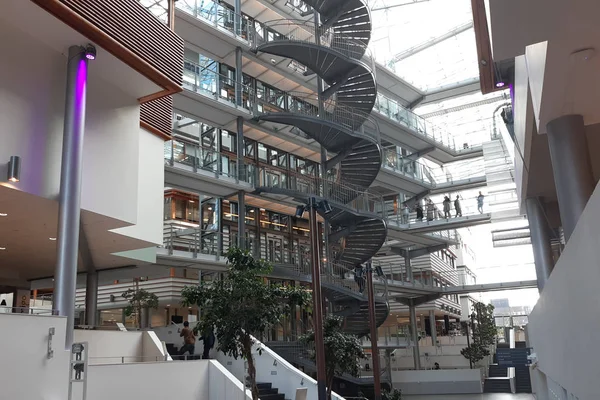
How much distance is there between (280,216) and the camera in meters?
31.6

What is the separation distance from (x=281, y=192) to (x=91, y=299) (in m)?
8.73

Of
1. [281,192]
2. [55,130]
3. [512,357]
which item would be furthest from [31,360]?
[512,357]

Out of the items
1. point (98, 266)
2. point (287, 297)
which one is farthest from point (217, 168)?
point (287, 297)

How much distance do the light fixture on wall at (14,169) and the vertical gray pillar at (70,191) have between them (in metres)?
0.73

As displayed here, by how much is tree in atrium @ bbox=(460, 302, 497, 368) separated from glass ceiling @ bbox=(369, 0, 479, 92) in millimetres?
15512

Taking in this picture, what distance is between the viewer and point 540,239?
50.1 ft

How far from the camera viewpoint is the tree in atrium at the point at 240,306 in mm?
12125

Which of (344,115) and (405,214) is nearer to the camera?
(344,115)

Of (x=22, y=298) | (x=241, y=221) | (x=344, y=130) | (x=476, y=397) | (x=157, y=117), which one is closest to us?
(x=157, y=117)

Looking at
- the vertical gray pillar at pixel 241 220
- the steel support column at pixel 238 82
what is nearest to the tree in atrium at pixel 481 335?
the vertical gray pillar at pixel 241 220

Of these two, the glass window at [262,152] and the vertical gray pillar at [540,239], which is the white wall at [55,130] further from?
the glass window at [262,152]

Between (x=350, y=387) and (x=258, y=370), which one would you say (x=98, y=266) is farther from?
(x=350, y=387)

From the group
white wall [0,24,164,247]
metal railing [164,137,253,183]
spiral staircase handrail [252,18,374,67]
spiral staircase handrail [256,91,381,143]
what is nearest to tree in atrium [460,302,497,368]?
spiral staircase handrail [256,91,381,143]

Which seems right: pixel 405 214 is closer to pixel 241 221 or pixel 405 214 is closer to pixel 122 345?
pixel 241 221
